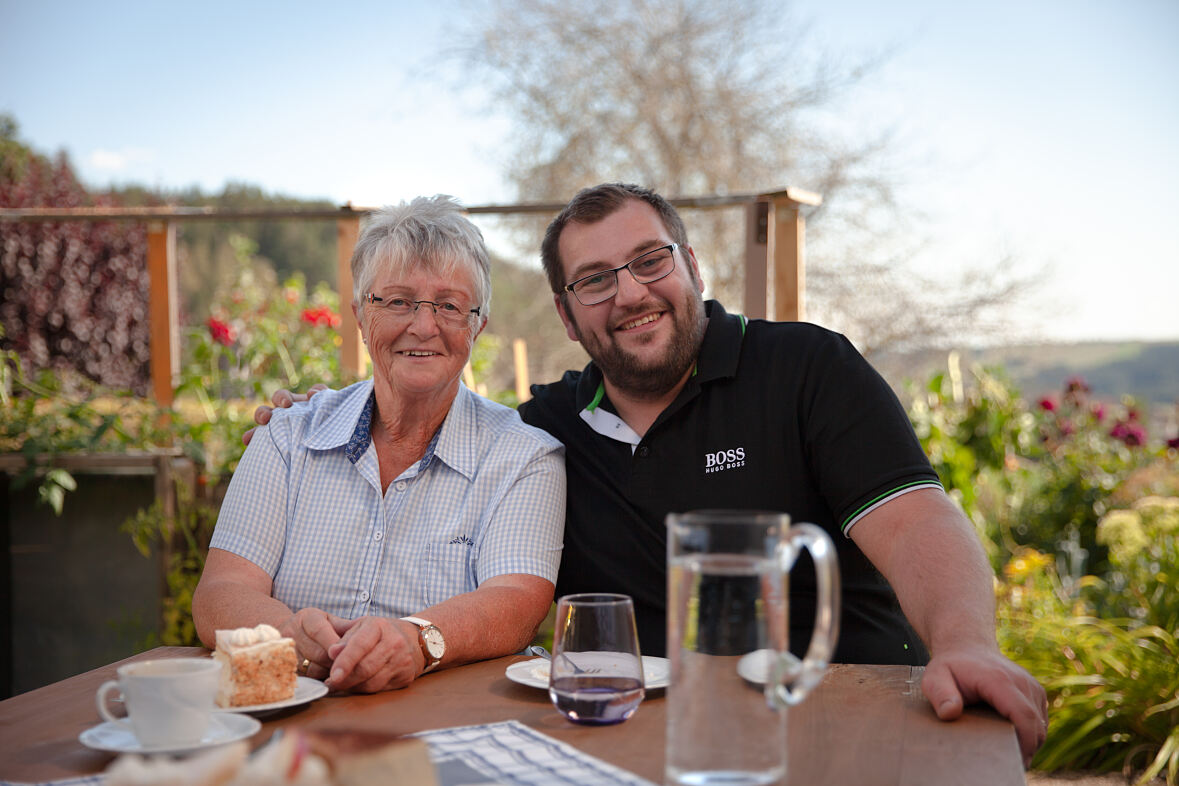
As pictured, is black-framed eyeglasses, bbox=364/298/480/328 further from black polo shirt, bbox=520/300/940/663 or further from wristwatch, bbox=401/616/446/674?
wristwatch, bbox=401/616/446/674

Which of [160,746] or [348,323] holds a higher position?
[348,323]

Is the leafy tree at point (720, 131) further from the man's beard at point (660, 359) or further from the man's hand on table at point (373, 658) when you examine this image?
the man's hand on table at point (373, 658)

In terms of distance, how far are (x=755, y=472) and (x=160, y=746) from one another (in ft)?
4.05

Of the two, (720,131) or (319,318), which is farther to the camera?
(720,131)

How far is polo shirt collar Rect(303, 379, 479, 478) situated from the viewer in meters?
1.92

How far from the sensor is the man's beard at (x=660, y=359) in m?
2.06

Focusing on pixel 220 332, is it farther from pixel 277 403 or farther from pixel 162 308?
pixel 277 403

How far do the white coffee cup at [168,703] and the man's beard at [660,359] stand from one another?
1.20 metres

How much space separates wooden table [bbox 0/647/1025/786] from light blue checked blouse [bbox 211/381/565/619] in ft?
1.32

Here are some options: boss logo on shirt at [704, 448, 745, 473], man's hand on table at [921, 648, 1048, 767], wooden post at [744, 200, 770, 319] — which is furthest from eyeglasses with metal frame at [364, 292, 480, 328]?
wooden post at [744, 200, 770, 319]

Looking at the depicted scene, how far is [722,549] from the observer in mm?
819

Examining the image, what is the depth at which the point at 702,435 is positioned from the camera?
1.99 m

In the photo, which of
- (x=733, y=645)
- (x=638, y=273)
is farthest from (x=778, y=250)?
(x=733, y=645)

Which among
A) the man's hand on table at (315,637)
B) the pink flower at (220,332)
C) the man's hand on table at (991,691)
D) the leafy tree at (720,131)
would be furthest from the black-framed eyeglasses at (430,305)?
the leafy tree at (720,131)
